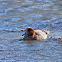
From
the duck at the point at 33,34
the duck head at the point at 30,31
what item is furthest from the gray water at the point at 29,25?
the duck head at the point at 30,31

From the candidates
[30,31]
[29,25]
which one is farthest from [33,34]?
[29,25]

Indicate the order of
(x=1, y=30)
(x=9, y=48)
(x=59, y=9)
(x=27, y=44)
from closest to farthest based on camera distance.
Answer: (x=9, y=48) → (x=27, y=44) → (x=1, y=30) → (x=59, y=9)

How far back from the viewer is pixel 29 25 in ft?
48.8

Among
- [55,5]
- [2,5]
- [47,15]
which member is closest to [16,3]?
[2,5]

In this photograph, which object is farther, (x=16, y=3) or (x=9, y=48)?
(x=16, y=3)

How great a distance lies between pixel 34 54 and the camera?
32.9 feet

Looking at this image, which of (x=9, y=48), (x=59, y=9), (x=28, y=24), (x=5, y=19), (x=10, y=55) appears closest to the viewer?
(x=10, y=55)

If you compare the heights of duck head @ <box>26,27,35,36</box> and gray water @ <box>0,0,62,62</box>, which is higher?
duck head @ <box>26,27,35,36</box>

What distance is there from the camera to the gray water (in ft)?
32.3

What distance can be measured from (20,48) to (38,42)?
121 centimetres

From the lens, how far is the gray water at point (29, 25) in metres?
9.86

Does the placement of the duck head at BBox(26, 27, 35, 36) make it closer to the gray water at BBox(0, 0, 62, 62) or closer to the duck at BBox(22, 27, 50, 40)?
the duck at BBox(22, 27, 50, 40)

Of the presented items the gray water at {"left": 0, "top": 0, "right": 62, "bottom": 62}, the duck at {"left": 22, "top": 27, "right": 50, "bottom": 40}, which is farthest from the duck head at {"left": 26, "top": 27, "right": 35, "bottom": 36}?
the gray water at {"left": 0, "top": 0, "right": 62, "bottom": 62}

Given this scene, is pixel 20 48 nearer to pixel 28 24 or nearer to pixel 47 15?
pixel 28 24
